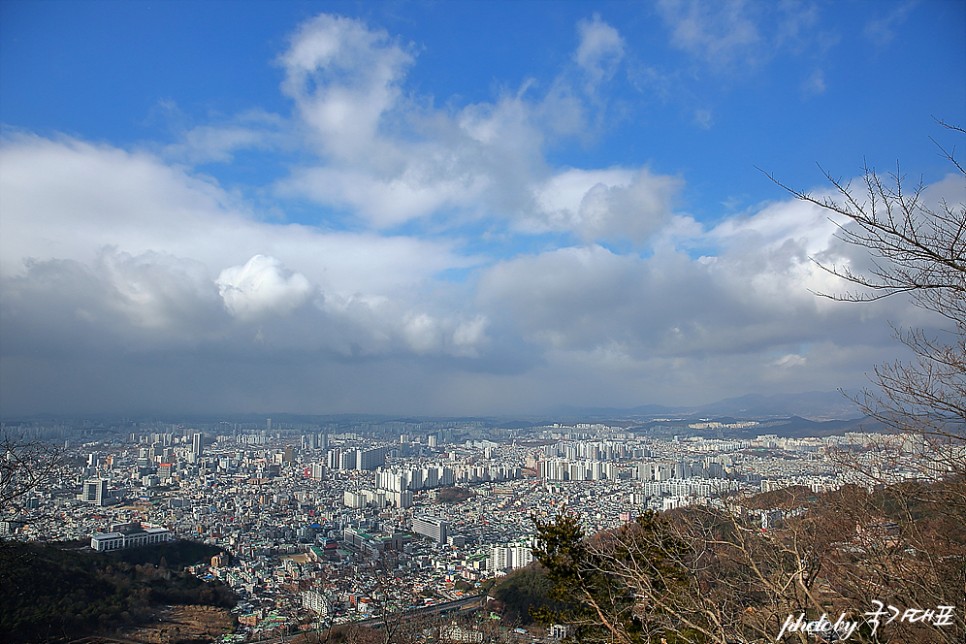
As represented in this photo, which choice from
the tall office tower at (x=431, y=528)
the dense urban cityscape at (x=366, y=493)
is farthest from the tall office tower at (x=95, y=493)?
the tall office tower at (x=431, y=528)

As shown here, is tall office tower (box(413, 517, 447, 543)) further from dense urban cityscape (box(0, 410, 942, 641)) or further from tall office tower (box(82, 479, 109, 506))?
tall office tower (box(82, 479, 109, 506))

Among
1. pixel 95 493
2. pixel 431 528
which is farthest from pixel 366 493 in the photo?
pixel 95 493

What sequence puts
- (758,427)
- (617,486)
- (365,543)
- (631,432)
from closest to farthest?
(365,543) → (617,486) → (758,427) → (631,432)

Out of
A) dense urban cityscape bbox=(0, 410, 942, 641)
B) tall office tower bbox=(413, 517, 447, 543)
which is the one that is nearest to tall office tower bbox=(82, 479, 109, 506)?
dense urban cityscape bbox=(0, 410, 942, 641)

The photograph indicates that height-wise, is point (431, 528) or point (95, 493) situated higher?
point (95, 493)

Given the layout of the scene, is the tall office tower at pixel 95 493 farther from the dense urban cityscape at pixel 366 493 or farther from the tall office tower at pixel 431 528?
the tall office tower at pixel 431 528

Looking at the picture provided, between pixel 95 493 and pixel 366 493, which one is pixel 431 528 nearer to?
pixel 366 493

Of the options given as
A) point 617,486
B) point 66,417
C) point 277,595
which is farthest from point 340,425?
point 277,595

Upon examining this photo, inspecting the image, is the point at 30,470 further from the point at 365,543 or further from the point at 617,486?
the point at 617,486
